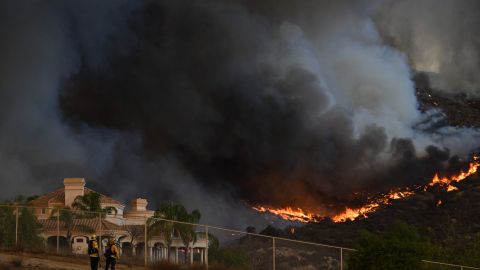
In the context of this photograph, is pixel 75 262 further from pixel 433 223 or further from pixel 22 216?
pixel 433 223

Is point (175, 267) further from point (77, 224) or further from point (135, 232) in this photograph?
point (135, 232)

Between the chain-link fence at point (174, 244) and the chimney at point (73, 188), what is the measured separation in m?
57.6

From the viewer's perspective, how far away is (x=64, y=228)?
4419 centimetres

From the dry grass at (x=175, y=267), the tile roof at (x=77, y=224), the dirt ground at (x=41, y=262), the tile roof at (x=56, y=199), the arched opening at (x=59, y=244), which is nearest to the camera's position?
the dirt ground at (x=41, y=262)

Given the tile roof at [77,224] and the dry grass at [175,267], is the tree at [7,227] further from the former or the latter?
the dry grass at [175,267]

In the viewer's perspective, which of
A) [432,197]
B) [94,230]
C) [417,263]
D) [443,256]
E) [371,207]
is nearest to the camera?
[417,263]

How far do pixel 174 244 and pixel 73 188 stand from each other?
61.4 meters

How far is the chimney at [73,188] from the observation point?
338ft

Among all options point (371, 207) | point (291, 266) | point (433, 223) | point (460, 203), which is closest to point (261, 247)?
point (291, 266)

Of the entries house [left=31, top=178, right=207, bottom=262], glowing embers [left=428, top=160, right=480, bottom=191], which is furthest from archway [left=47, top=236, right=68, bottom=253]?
glowing embers [left=428, top=160, right=480, bottom=191]

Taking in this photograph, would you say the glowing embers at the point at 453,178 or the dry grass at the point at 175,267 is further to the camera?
the glowing embers at the point at 453,178

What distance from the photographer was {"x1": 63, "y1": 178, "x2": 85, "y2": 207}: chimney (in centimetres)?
10288

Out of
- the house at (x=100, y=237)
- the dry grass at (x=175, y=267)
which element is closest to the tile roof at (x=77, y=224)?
the house at (x=100, y=237)

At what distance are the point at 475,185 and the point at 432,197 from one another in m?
14.6
